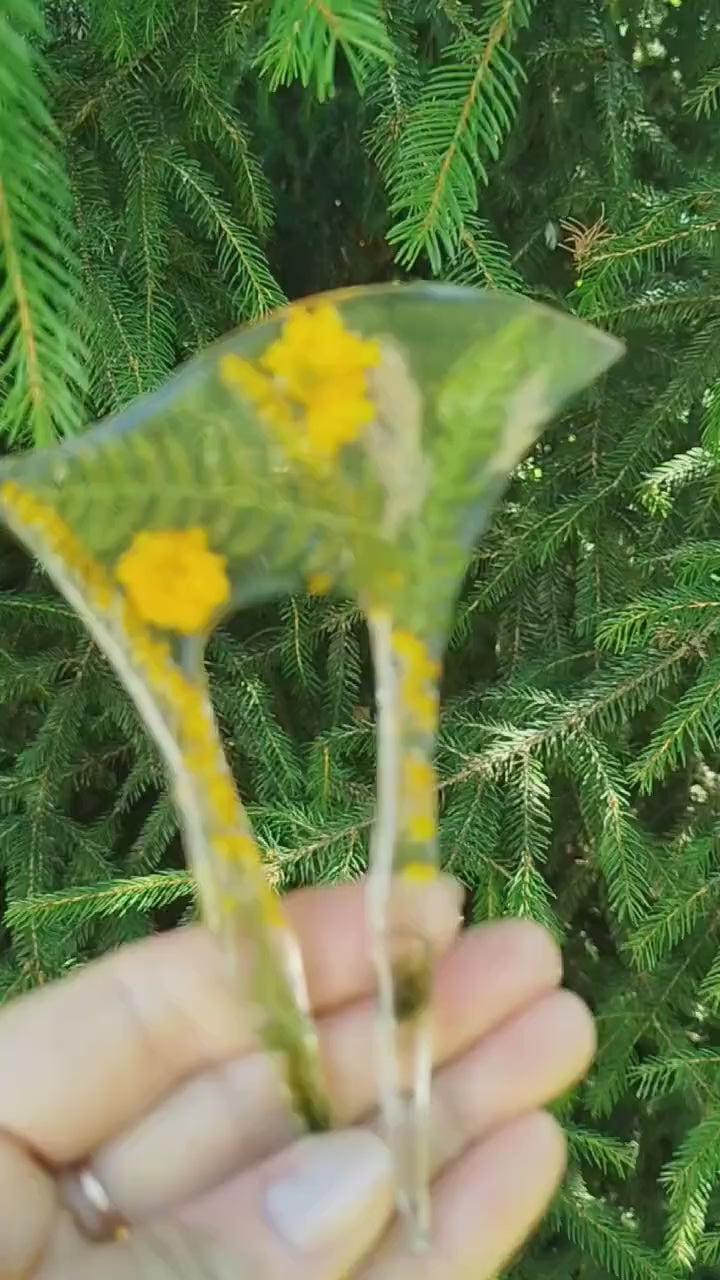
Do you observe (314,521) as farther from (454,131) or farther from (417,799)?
(454,131)

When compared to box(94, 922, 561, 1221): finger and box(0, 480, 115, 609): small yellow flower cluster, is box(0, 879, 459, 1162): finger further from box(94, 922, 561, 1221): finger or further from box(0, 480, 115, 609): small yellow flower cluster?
box(0, 480, 115, 609): small yellow flower cluster

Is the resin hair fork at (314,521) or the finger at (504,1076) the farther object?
the finger at (504,1076)

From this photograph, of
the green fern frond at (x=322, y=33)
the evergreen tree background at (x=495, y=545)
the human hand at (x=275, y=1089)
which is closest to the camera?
the green fern frond at (x=322, y=33)

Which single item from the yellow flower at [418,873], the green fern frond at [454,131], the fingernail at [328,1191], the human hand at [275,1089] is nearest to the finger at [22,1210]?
the human hand at [275,1089]

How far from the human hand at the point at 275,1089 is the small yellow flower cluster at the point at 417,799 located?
0.03 m

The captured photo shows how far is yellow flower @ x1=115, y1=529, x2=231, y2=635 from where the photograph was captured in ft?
1.91

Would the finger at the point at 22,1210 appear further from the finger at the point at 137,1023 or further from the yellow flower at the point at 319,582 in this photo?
the yellow flower at the point at 319,582

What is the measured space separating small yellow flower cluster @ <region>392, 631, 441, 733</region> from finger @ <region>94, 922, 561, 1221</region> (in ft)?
Result: 0.56

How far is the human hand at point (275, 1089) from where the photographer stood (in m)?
0.63

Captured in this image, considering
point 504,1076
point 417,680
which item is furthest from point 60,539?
point 504,1076

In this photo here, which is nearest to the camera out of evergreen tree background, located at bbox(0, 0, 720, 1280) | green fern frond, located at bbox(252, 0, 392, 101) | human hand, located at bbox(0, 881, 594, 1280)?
green fern frond, located at bbox(252, 0, 392, 101)

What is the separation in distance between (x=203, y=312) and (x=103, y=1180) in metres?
0.65

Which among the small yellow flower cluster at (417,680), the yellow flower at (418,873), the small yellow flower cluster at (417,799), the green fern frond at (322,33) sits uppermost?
the green fern frond at (322,33)

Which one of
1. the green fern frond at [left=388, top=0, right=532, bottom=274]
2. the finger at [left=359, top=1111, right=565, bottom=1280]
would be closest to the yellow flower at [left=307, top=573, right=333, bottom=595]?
the green fern frond at [left=388, top=0, right=532, bottom=274]
